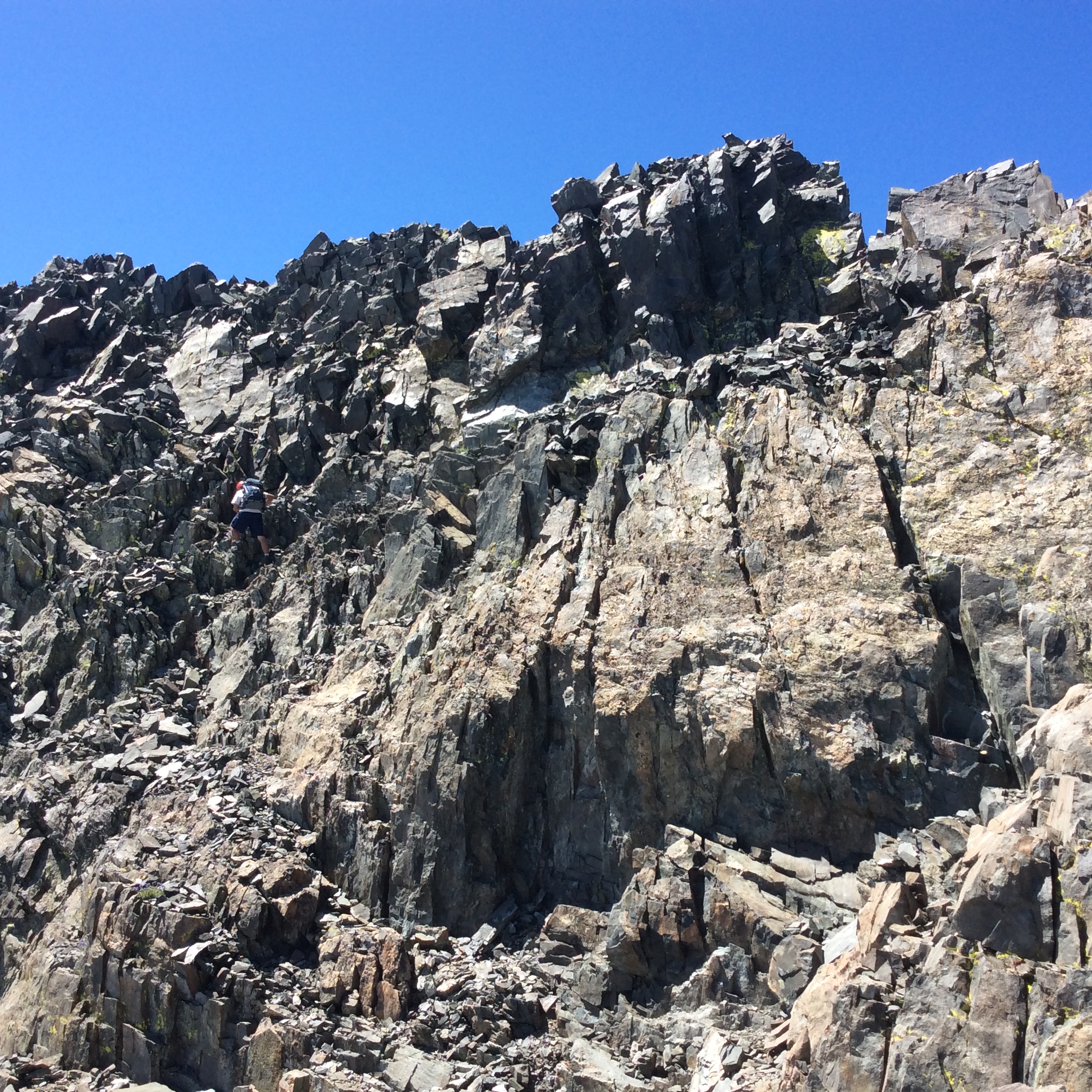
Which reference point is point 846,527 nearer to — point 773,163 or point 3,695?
point 773,163

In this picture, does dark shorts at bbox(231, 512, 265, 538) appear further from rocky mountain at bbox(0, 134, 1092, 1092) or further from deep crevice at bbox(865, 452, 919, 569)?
deep crevice at bbox(865, 452, 919, 569)

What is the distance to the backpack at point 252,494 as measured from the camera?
42.1 metres

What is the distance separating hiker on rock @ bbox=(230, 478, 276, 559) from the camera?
4178 centimetres

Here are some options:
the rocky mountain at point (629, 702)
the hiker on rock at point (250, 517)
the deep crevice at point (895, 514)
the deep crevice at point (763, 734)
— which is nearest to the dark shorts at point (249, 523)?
the hiker on rock at point (250, 517)

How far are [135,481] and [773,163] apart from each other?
31.9 metres

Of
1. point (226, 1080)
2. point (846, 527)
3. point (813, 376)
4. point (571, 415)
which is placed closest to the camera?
point (226, 1080)

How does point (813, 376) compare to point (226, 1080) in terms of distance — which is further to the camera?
point (813, 376)

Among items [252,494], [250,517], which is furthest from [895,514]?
[252,494]

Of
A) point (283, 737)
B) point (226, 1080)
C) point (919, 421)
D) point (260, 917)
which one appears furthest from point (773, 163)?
point (226, 1080)

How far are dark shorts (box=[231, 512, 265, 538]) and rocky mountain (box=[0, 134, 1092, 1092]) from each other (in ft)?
1.63

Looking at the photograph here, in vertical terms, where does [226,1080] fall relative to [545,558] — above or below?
below

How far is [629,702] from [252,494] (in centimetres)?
2246

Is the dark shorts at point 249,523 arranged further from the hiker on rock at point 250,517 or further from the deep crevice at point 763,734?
the deep crevice at point 763,734

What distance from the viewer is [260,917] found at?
27.1m
